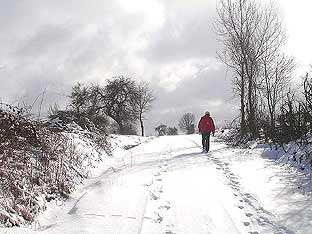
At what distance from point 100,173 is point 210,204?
629 centimetres

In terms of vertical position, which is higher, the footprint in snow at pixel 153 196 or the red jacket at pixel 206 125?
the red jacket at pixel 206 125

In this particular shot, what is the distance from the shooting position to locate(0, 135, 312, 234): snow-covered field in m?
6.71

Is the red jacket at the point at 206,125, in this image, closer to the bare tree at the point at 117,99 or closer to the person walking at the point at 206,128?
the person walking at the point at 206,128

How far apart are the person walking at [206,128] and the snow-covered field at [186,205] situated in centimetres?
681

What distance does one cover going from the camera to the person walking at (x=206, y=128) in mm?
19203

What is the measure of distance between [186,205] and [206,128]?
1192cm

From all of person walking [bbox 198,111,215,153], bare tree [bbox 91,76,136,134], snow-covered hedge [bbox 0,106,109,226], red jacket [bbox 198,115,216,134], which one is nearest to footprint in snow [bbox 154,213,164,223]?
snow-covered hedge [bbox 0,106,109,226]

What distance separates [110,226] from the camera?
674cm

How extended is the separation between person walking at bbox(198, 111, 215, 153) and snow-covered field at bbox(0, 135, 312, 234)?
22.3 feet

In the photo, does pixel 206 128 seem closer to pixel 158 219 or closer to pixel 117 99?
pixel 158 219

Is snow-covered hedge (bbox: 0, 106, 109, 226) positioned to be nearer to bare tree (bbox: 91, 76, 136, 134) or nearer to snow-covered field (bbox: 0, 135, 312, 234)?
snow-covered field (bbox: 0, 135, 312, 234)

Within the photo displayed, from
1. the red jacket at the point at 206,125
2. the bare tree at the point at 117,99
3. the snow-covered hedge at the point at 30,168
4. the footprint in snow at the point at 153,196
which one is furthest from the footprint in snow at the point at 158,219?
the bare tree at the point at 117,99

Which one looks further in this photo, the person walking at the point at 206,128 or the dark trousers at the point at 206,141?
the person walking at the point at 206,128

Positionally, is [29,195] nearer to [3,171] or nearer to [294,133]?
[3,171]
